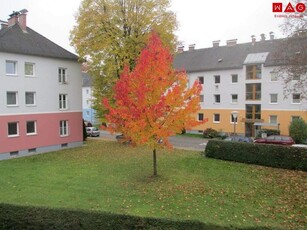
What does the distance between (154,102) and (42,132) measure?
57.6 ft

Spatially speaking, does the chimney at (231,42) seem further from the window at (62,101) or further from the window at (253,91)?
the window at (62,101)

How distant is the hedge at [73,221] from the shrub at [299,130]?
3062 centimetres

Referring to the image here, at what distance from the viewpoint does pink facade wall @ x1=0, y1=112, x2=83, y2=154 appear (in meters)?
26.2

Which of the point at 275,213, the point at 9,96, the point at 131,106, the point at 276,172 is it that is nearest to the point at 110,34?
the point at 9,96

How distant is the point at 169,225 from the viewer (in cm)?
822

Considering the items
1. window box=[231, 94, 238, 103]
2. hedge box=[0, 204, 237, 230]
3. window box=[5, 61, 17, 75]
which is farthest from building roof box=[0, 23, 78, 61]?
window box=[231, 94, 238, 103]

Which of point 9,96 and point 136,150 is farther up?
point 9,96

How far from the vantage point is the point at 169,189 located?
15.5m

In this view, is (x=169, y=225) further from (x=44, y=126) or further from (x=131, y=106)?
(x=44, y=126)

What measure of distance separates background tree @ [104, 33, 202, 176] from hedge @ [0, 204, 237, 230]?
23.8 feet

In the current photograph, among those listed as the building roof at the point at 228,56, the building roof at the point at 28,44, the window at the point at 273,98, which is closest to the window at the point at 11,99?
the building roof at the point at 28,44

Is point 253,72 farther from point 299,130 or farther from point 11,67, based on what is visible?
point 11,67

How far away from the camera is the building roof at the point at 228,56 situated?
40438 mm

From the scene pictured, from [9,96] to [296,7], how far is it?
79.9 ft
